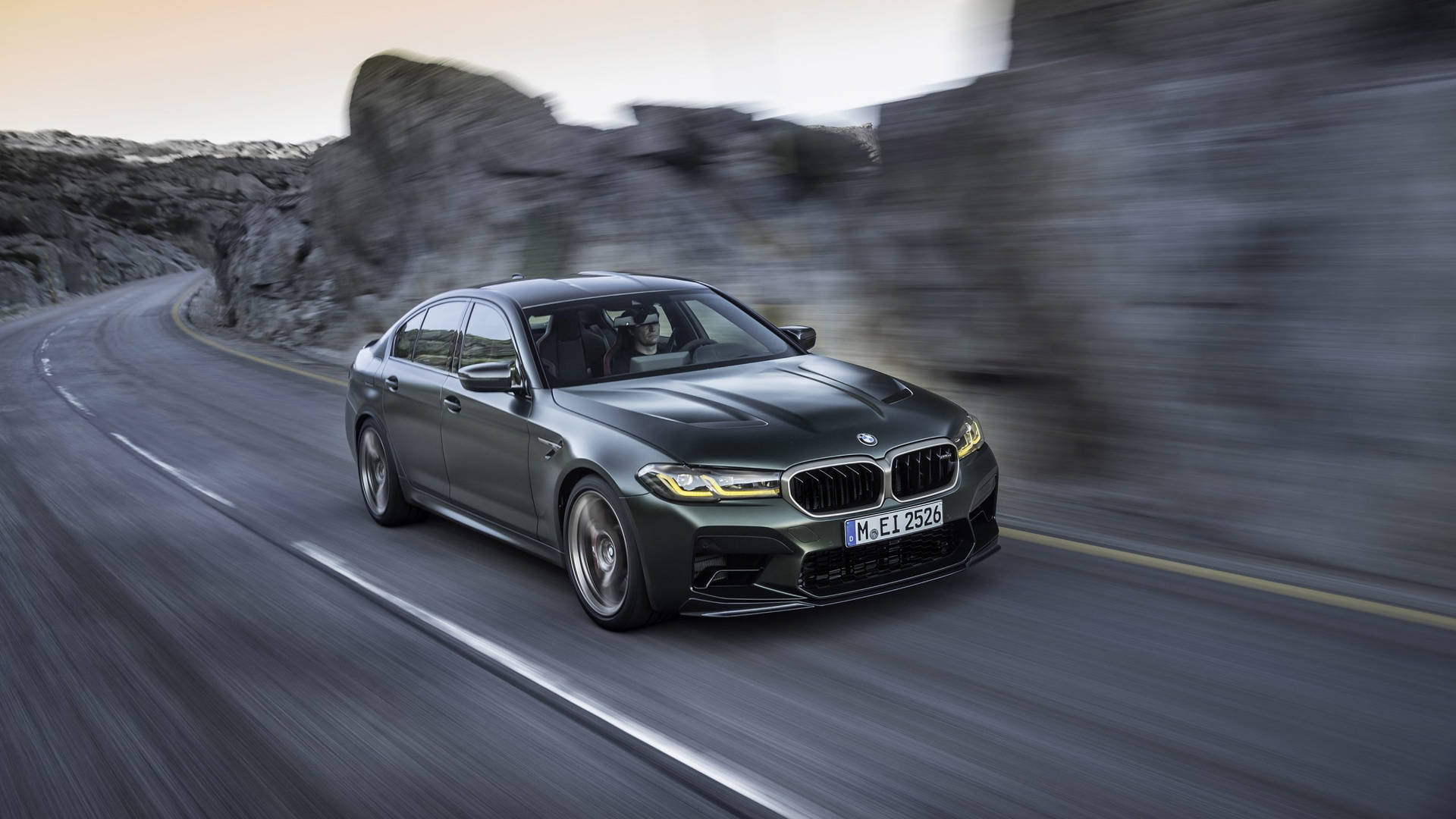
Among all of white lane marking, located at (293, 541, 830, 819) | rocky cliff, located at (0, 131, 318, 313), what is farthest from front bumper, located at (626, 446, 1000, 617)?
rocky cliff, located at (0, 131, 318, 313)

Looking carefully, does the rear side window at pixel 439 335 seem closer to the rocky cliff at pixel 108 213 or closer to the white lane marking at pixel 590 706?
the white lane marking at pixel 590 706

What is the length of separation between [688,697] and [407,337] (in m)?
3.99

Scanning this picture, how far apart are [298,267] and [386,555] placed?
2682 centimetres

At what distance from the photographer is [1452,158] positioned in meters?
6.05

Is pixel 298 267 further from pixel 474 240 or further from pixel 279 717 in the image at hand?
pixel 279 717

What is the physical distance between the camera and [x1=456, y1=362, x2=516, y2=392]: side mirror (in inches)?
234

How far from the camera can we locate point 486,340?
6.70 m

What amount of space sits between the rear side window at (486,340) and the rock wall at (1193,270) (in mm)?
3246

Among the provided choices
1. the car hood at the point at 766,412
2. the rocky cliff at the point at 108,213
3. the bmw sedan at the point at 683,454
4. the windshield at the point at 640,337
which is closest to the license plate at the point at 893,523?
the bmw sedan at the point at 683,454

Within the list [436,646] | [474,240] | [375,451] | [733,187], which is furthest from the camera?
[474,240]

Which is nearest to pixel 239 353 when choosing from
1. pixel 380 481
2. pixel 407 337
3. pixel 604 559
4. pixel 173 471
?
pixel 173 471

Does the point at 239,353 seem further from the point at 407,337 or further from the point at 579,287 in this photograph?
the point at 579,287

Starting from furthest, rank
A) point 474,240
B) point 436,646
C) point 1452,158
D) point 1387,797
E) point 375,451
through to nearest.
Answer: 1. point 474,240
2. point 375,451
3. point 1452,158
4. point 436,646
5. point 1387,797

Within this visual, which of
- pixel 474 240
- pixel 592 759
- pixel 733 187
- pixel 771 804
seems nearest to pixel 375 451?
A: pixel 592 759
